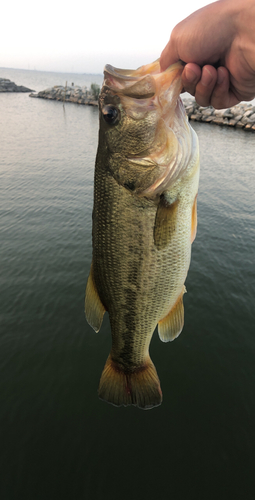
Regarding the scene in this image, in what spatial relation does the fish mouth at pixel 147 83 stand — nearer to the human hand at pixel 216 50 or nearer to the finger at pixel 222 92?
the human hand at pixel 216 50

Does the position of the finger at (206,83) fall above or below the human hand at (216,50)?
below

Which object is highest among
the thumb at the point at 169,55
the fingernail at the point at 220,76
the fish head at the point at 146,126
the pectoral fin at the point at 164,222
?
the thumb at the point at 169,55

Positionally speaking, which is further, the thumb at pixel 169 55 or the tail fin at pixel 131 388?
the tail fin at pixel 131 388

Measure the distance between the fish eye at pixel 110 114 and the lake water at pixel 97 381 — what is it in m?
5.91

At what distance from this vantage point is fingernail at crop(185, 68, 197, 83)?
202cm

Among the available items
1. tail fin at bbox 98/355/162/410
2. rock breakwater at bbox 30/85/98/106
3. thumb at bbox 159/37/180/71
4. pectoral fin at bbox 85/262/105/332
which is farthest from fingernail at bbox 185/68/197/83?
rock breakwater at bbox 30/85/98/106

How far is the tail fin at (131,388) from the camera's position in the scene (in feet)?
9.14

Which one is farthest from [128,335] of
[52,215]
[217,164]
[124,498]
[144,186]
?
[217,164]

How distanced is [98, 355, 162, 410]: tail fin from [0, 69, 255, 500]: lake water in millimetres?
3287

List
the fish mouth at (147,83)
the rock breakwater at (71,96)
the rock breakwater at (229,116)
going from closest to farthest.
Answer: the fish mouth at (147,83)
the rock breakwater at (229,116)
the rock breakwater at (71,96)

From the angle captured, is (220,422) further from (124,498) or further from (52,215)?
(52,215)

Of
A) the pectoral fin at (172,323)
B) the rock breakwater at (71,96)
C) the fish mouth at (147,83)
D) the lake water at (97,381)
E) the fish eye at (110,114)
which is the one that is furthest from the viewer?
the rock breakwater at (71,96)

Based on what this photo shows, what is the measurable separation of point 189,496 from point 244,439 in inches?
62.5

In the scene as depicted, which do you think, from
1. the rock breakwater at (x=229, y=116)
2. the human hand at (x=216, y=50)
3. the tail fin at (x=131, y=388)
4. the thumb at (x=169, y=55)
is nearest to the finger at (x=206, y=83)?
the human hand at (x=216, y=50)
